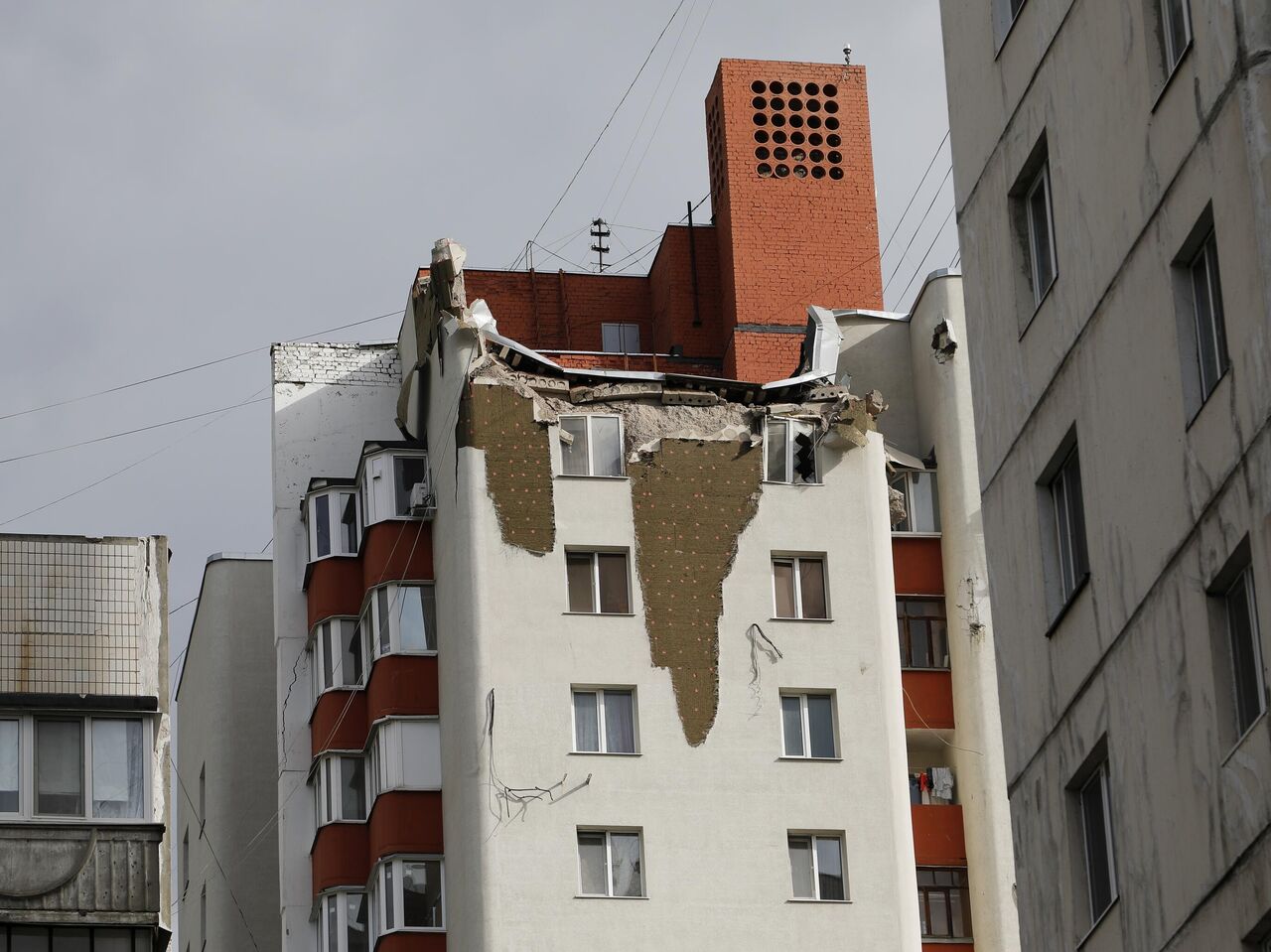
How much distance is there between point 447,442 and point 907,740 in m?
11.3

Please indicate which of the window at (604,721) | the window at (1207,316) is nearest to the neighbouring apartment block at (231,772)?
the window at (604,721)

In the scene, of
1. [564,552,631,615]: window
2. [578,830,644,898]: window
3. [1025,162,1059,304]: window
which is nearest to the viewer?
[1025,162,1059,304]: window

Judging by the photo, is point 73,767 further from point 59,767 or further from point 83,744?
point 83,744

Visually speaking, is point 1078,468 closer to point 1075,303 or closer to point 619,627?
point 1075,303

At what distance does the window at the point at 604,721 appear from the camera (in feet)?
165

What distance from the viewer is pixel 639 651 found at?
5116 centimetres

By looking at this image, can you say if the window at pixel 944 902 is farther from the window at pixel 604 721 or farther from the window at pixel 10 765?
the window at pixel 10 765

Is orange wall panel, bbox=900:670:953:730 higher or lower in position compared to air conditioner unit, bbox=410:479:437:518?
lower

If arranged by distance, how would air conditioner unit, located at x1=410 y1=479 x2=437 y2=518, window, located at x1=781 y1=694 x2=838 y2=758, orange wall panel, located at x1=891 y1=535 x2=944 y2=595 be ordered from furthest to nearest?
orange wall panel, located at x1=891 y1=535 x2=944 y2=595, air conditioner unit, located at x1=410 y1=479 x2=437 y2=518, window, located at x1=781 y1=694 x2=838 y2=758

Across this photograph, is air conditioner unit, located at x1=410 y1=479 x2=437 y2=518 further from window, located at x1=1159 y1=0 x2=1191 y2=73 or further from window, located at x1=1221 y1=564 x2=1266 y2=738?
window, located at x1=1221 y1=564 x2=1266 y2=738

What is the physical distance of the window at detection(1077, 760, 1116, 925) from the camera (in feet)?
83.9

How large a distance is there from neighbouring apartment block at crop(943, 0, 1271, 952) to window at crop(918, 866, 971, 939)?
24.7 m

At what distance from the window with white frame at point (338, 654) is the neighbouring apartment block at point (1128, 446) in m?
27.6

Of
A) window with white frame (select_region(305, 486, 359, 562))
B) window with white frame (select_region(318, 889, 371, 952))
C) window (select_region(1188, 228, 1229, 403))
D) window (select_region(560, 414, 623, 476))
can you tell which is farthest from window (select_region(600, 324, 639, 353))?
window (select_region(1188, 228, 1229, 403))
